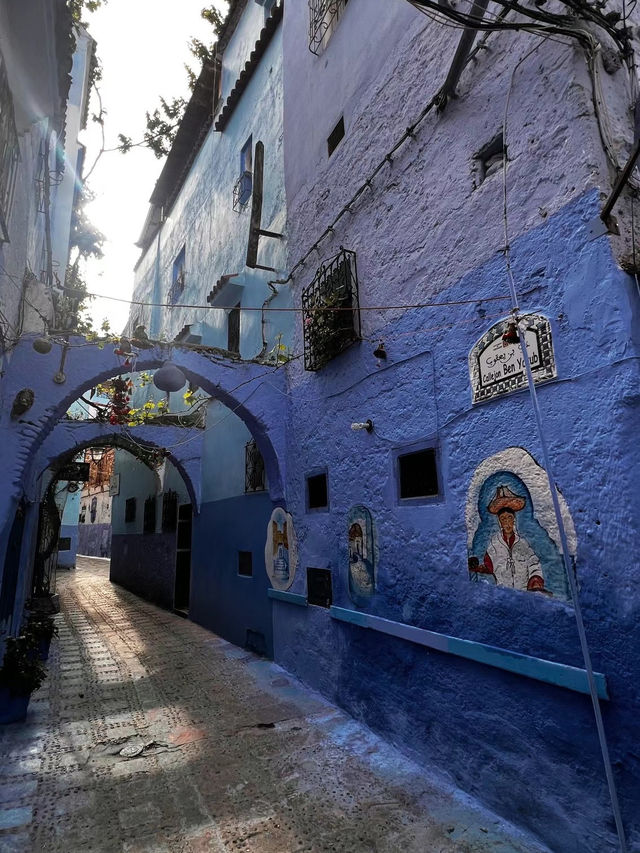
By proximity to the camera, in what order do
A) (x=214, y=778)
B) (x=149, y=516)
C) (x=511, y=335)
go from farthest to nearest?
(x=149, y=516)
(x=214, y=778)
(x=511, y=335)

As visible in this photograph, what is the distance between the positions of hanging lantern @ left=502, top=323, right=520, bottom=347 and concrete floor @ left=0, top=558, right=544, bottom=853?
129 inches

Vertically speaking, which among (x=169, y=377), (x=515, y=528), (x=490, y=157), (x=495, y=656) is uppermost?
(x=490, y=157)

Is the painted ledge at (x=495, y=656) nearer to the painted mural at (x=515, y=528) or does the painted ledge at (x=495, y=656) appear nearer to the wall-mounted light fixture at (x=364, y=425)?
the painted mural at (x=515, y=528)

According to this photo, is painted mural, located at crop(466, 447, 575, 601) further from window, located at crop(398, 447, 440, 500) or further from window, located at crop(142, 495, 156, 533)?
window, located at crop(142, 495, 156, 533)

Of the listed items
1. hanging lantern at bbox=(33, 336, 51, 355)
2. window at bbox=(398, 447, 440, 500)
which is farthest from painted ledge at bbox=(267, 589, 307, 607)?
hanging lantern at bbox=(33, 336, 51, 355)

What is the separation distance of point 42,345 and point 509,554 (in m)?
5.70

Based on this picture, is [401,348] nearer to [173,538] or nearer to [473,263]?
[473,263]

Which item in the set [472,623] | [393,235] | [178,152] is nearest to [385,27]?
[393,235]

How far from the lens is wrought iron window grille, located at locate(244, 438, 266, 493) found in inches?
315

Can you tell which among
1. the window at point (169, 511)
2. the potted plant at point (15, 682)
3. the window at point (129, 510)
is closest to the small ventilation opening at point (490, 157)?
the potted plant at point (15, 682)

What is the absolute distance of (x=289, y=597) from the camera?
657 centimetres

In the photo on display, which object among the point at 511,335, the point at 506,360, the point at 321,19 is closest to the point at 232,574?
the point at 506,360

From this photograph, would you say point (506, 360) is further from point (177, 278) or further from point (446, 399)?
point (177, 278)

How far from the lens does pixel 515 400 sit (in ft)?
11.6
